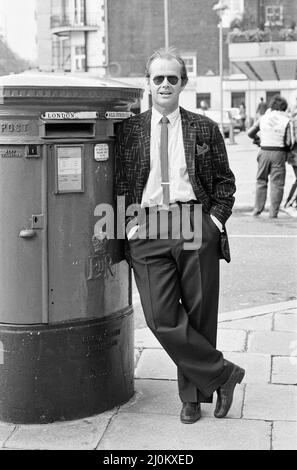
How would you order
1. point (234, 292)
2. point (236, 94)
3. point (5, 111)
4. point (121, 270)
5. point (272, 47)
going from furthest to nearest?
point (236, 94) < point (272, 47) < point (234, 292) < point (121, 270) < point (5, 111)

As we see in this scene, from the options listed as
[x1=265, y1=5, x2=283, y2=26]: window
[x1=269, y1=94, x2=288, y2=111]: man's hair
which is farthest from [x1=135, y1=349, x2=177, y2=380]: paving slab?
[x1=265, y1=5, x2=283, y2=26]: window

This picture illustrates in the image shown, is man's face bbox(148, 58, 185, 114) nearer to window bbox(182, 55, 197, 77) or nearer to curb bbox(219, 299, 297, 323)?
curb bbox(219, 299, 297, 323)

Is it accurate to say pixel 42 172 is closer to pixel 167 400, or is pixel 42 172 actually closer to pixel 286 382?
pixel 167 400

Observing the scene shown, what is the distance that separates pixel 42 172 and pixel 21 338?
80 cm

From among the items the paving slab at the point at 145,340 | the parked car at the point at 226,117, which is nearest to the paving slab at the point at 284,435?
the paving slab at the point at 145,340

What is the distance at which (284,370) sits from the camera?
16.0ft

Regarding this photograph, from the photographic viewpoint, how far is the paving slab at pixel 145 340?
541 centimetres

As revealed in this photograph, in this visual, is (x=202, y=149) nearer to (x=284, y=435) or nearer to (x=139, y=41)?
(x=284, y=435)

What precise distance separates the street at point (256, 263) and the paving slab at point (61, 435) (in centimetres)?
208

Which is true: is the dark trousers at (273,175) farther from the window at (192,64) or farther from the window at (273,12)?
the window at (192,64)

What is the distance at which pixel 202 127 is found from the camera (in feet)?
12.8

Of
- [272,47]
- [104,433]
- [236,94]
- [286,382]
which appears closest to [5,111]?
[104,433]

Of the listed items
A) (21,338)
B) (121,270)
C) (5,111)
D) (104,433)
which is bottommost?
(104,433)

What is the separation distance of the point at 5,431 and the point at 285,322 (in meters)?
2.65
